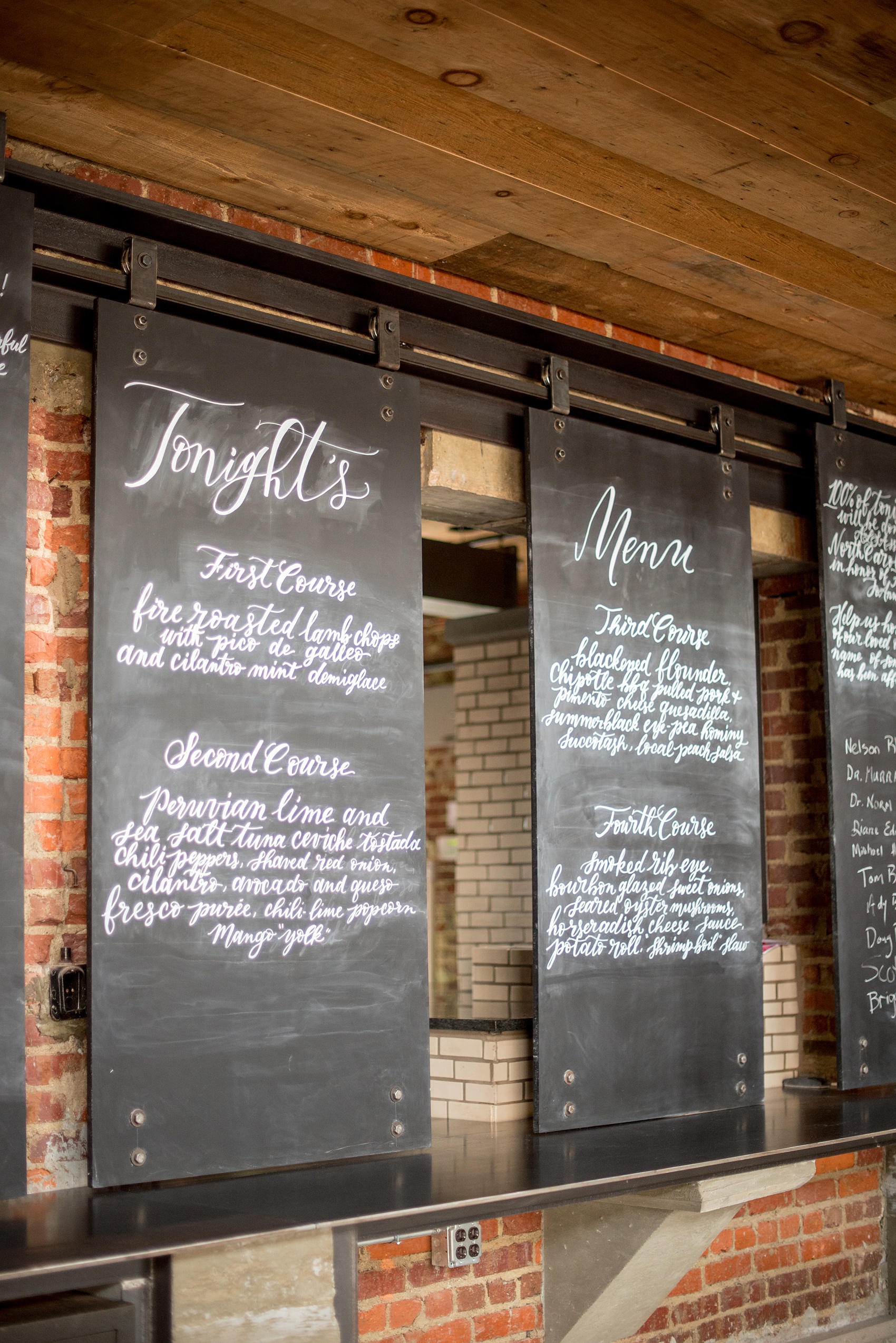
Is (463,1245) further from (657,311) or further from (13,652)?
(657,311)

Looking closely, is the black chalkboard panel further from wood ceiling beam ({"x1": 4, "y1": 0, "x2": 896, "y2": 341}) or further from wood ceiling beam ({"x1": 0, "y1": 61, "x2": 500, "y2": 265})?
wood ceiling beam ({"x1": 4, "y1": 0, "x2": 896, "y2": 341})

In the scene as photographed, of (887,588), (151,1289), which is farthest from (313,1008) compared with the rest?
(887,588)

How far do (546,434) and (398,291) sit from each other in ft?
1.91

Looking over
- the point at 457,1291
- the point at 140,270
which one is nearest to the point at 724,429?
the point at 140,270

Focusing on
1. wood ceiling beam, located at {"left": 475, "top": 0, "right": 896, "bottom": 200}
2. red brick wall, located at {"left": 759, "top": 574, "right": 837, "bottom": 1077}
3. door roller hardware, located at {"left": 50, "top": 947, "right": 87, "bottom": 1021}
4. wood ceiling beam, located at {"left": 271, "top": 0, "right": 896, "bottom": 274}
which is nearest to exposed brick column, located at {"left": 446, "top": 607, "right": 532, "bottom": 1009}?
red brick wall, located at {"left": 759, "top": 574, "right": 837, "bottom": 1077}

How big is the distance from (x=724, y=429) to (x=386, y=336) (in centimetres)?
130

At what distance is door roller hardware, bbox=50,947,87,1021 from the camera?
8.87 ft

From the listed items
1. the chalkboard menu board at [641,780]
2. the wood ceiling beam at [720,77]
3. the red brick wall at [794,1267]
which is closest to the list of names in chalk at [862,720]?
the chalkboard menu board at [641,780]

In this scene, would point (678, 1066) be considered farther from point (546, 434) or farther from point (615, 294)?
point (615, 294)

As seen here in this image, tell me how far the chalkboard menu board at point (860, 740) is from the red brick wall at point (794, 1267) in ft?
1.52

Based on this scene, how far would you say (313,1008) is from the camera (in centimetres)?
300

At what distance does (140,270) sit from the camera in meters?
2.91

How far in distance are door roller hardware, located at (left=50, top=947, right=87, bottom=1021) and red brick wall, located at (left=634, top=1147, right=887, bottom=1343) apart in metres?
2.04

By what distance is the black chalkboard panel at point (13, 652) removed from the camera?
2.52 m
